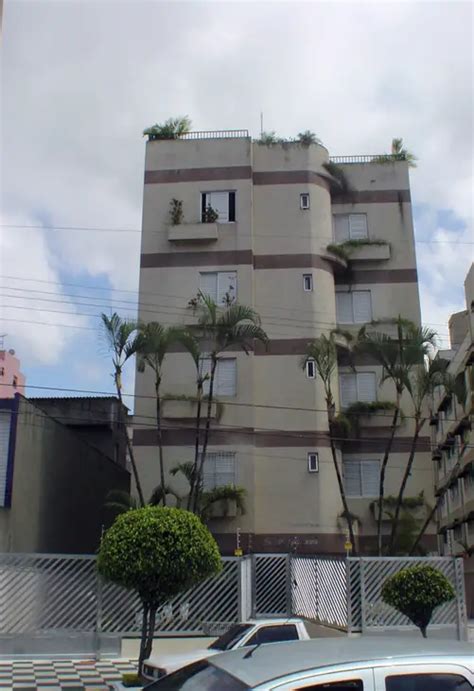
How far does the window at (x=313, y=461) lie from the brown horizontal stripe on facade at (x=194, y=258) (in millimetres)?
6961

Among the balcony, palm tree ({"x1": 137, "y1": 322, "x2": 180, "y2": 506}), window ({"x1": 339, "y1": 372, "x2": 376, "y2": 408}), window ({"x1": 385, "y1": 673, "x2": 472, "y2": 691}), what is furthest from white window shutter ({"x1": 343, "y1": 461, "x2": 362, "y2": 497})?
window ({"x1": 385, "y1": 673, "x2": 472, "y2": 691})

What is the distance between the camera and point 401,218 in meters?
28.2

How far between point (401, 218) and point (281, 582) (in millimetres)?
15617

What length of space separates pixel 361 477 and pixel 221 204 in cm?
1065

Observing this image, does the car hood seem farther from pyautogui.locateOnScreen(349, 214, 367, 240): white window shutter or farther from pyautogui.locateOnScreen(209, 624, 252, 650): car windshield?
pyautogui.locateOnScreen(349, 214, 367, 240): white window shutter

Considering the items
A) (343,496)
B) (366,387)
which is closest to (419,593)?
(343,496)

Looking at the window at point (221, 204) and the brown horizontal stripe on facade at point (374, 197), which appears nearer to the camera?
the window at point (221, 204)

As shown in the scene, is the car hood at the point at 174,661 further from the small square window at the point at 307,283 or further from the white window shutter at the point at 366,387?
the small square window at the point at 307,283

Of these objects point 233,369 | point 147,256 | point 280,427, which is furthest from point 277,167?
point 280,427

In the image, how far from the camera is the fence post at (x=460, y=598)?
15000 mm

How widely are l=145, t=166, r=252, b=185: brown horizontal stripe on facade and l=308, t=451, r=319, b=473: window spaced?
9.98 metres

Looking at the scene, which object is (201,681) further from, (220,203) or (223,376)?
(220,203)

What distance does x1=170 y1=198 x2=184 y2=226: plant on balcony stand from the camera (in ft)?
88.1

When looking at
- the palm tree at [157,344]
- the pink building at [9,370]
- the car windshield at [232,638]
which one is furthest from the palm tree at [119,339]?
the pink building at [9,370]
